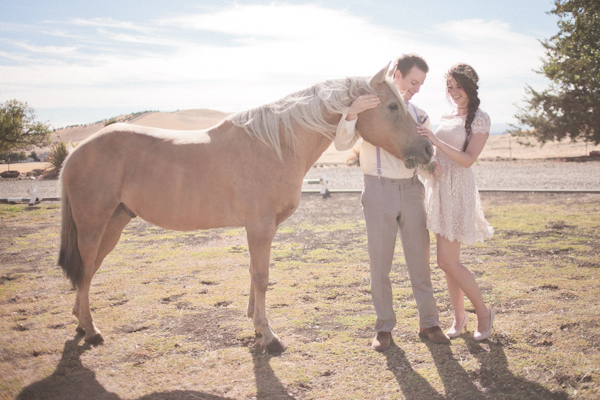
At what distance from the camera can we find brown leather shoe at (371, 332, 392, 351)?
3.30 metres

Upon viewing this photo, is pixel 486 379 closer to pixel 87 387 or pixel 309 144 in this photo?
pixel 309 144

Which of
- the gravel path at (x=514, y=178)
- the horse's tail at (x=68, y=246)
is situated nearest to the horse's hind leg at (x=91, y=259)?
the horse's tail at (x=68, y=246)

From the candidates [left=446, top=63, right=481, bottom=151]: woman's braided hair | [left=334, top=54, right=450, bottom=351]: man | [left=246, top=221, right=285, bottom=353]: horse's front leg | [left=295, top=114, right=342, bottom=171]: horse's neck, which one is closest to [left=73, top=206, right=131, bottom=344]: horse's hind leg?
[left=246, top=221, right=285, bottom=353]: horse's front leg

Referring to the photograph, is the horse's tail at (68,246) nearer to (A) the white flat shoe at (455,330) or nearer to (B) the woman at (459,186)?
(B) the woman at (459,186)

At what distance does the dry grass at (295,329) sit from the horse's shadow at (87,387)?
0.01m

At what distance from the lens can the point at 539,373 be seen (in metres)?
2.89

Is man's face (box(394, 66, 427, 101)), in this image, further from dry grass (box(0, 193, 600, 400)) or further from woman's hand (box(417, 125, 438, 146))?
dry grass (box(0, 193, 600, 400))

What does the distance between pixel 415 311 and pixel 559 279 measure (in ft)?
6.07

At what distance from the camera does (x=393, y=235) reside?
3338 mm

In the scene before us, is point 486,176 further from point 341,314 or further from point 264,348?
point 264,348

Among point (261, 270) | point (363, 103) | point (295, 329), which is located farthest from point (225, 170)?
point (295, 329)

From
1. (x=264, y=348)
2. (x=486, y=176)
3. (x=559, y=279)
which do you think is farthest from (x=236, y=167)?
(x=486, y=176)

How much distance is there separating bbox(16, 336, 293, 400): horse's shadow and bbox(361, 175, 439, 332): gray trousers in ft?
3.22

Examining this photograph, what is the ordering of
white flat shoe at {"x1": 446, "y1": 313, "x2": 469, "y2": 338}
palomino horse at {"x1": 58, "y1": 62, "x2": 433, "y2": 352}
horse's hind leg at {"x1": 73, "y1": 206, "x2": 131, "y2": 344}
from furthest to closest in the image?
1. horse's hind leg at {"x1": 73, "y1": 206, "x2": 131, "y2": 344}
2. white flat shoe at {"x1": 446, "y1": 313, "x2": 469, "y2": 338}
3. palomino horse at {"x1": 58, "y1": 62, "x2": 433, "y2": 352}
